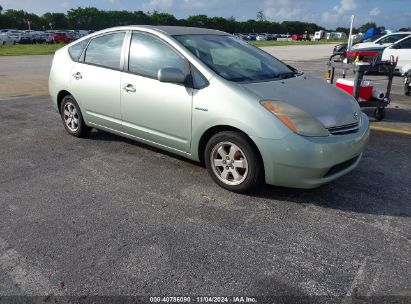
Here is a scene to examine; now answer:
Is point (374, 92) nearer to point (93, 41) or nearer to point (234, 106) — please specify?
point (234, 106)

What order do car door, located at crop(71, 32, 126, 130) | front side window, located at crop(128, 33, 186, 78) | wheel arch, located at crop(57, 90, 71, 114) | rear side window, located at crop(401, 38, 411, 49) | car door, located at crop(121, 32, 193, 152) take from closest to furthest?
1. car door, located at crop(121, 32, 193, 152)
2. front side window, located at crop(128, 33, 186, 78)
3. car door, located at crop(71, 32, 126, 130)
4. wheel arch, located at crop(57, 90, 71, 114)
5. rear side window, located at crop(401, 38, 411, 49)

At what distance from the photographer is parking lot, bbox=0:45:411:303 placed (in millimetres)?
2508

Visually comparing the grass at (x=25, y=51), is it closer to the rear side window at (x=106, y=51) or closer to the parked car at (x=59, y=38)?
the parked car at (x=59, y=38)

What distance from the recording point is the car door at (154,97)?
3.98 meters

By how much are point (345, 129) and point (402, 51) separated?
42.4ft

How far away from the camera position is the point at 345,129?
3605 millimetres

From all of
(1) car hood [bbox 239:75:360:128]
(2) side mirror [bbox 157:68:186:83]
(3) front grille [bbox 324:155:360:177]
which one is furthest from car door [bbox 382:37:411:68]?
(2) side mirror [bbox 157:68:186:83]

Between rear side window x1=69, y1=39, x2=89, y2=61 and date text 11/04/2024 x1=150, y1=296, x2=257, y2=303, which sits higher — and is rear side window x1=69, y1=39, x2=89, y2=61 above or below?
above

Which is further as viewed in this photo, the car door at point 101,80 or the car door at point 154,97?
the car door at point 101,80

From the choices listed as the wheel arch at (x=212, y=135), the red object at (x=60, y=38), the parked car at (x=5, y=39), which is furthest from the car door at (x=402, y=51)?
the red object at (x=60, y=38)

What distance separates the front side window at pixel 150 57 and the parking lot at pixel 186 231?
1.14 m

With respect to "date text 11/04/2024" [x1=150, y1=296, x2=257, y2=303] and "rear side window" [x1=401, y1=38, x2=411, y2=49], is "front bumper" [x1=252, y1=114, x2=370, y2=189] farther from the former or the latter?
"rear side window" [x1=401, y1=38, x2=411, y2=49]

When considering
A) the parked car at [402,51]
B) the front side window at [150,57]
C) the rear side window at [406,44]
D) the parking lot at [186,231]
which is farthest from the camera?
the rear side window at [406,44]

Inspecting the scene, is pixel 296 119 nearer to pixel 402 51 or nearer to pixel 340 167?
pixel 340 167
